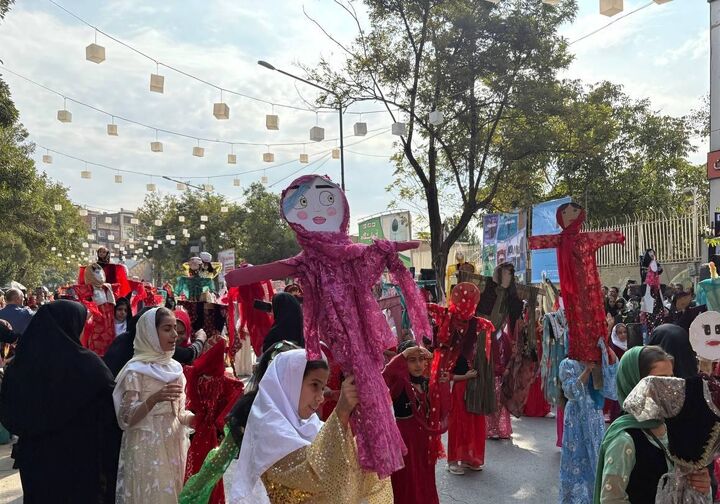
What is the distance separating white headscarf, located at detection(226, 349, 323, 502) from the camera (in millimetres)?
2492

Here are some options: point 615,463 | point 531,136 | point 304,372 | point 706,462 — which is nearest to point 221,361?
point 304,372

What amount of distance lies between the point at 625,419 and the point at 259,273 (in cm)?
183

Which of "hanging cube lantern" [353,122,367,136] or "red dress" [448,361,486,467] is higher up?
"hanging cube lantern" [353,122,367,136]

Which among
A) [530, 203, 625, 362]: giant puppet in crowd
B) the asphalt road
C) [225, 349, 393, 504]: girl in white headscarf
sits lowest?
the asphalt road

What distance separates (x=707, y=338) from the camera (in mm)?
4664

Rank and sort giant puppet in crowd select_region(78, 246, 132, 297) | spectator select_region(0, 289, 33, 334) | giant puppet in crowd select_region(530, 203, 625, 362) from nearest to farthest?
giant puppet in crowd select_region(530, 203, 625, 362)
spectator select_region(0, 289, 33, 334)
giant puppet in crowd select_region(78, 246, 132, 297)

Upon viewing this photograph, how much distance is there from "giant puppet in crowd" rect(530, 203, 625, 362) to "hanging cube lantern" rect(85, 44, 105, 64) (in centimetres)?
676

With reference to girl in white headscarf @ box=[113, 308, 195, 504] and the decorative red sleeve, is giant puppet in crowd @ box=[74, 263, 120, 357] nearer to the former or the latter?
girl in white headscarf @ box=[113, 308, 195, 504]

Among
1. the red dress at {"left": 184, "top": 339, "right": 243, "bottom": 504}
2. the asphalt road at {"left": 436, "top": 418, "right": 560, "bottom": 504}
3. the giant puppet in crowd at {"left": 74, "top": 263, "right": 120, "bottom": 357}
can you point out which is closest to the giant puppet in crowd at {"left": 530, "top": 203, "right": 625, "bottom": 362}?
the asphalt road at {"left": 436, "top": 418, "right": 560, "bottom": 504}

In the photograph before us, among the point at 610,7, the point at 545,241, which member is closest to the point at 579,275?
the point at 545,241

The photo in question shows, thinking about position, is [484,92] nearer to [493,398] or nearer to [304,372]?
[493,398]

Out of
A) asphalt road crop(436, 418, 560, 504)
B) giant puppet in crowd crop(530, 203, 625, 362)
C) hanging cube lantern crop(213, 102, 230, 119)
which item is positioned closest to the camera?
giant puppet in crowd crop(530, 203, 625, 362)

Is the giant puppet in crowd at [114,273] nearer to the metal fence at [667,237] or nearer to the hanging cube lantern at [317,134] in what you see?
the hanging cube lantern at [317,134]

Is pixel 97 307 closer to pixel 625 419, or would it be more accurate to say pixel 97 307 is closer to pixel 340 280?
pixel 340 280
